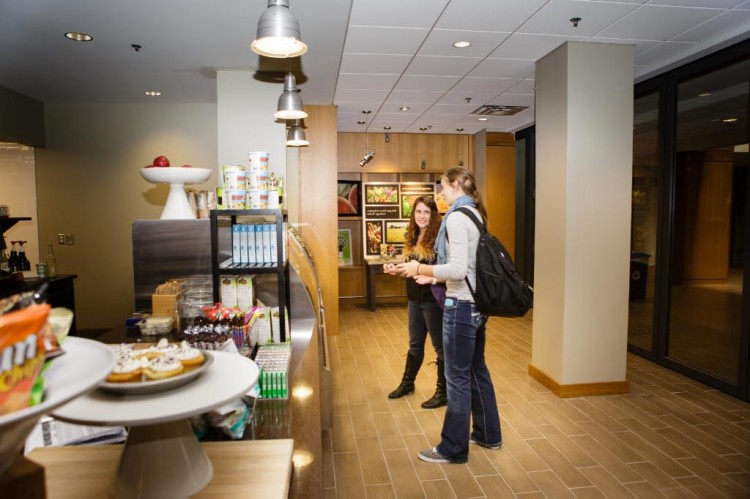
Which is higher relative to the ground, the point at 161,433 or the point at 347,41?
the point at 347,41

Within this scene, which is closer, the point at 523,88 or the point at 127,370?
the point at 127,370

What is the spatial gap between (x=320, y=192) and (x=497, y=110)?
8.88 ft

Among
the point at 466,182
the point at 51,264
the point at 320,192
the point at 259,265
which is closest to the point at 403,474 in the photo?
the point at 259,265

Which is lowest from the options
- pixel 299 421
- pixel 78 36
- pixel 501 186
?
pixel 299 421

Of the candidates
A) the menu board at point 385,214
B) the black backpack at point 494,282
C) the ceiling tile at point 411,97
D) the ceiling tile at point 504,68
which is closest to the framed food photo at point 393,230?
the menu board at point 385,214

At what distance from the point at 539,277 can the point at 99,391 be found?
13.9ft

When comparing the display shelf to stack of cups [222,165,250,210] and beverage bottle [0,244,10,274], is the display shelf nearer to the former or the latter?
stack of cups [222,165,250,210]

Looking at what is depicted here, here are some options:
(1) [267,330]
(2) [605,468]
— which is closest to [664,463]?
(2) [605,468]

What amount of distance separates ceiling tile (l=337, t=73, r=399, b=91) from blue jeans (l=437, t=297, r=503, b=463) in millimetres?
3086

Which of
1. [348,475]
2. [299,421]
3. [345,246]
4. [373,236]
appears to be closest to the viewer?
[299,421]

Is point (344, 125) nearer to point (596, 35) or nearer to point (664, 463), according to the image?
point (596, 35)

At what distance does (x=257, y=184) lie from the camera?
278cm

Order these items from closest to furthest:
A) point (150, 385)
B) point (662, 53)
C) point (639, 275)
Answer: point (150, 385)
point (662, 53)
point (639, 275)

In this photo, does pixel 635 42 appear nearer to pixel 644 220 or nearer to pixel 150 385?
pixel 644 220
